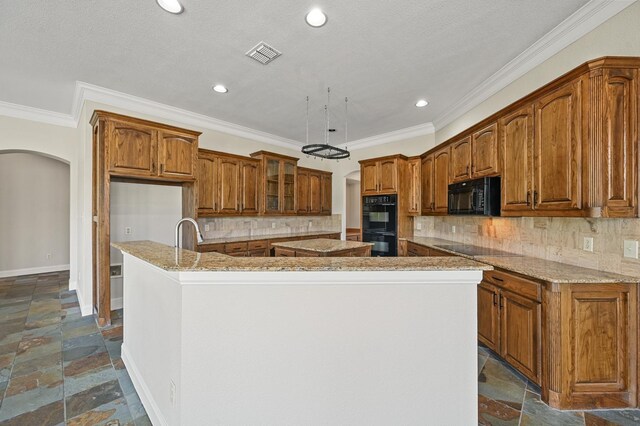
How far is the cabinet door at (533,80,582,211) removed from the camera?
2031 millimetres

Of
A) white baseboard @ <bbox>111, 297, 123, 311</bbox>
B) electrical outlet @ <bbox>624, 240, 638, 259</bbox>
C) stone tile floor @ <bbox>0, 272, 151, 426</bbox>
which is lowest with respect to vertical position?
stone tile floor @ <bbox>0, 272, 151, 426</bbox>

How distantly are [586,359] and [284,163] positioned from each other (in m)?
4.80

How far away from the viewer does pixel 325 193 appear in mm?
6535

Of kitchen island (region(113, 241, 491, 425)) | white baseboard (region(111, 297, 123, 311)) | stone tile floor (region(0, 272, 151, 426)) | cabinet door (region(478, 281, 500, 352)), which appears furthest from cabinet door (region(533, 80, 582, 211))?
white baseboard (region(111, 297, 123, 311))

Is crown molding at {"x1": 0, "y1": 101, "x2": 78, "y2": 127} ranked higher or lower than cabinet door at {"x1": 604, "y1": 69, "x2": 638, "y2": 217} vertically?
higher

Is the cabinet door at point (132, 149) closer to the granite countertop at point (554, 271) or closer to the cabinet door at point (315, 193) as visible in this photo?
the cabinet door at point (315, 193)

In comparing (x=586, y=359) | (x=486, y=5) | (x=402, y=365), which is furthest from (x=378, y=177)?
(x=402, y=365)

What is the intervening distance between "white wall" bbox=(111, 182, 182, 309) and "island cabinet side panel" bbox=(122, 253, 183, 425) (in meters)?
1.92

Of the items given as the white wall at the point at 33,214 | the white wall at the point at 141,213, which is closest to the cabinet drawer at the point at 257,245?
the white wall at the point at 141,213

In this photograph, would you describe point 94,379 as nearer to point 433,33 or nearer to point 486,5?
point 433,33

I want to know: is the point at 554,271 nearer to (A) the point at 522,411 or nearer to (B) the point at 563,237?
(B) the point at 563,237

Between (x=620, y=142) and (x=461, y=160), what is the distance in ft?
5.71

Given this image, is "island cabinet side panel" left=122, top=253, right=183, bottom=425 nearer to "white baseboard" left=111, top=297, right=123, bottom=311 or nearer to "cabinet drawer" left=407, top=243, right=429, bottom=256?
"white baseboard" left=111, top=297, right=123, bottom=311

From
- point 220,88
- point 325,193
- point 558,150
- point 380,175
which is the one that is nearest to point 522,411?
point 558,150
